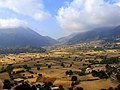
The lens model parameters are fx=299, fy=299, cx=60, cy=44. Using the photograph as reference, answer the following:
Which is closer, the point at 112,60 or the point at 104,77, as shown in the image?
the point at 104,77

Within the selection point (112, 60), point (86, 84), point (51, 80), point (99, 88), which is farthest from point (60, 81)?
point (112, 60)

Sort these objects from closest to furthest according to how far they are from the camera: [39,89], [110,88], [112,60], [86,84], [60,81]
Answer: [39,89], [110,88], [86,84], [60,81], [112,60]

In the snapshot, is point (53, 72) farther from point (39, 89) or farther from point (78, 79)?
point (39, 89)

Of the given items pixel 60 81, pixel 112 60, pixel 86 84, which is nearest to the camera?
pixel 86 84

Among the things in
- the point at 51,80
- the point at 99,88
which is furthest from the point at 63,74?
the point at 99,88

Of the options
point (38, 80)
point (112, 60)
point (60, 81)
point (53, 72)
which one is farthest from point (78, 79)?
point (112, 60)

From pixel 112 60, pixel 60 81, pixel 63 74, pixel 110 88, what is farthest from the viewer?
pixel 112 60

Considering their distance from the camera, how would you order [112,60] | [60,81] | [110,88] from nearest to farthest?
[110,88], [60,81], [112,60]

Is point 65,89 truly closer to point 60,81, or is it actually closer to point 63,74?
point 60,81

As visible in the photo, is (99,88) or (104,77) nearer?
(99,88)
